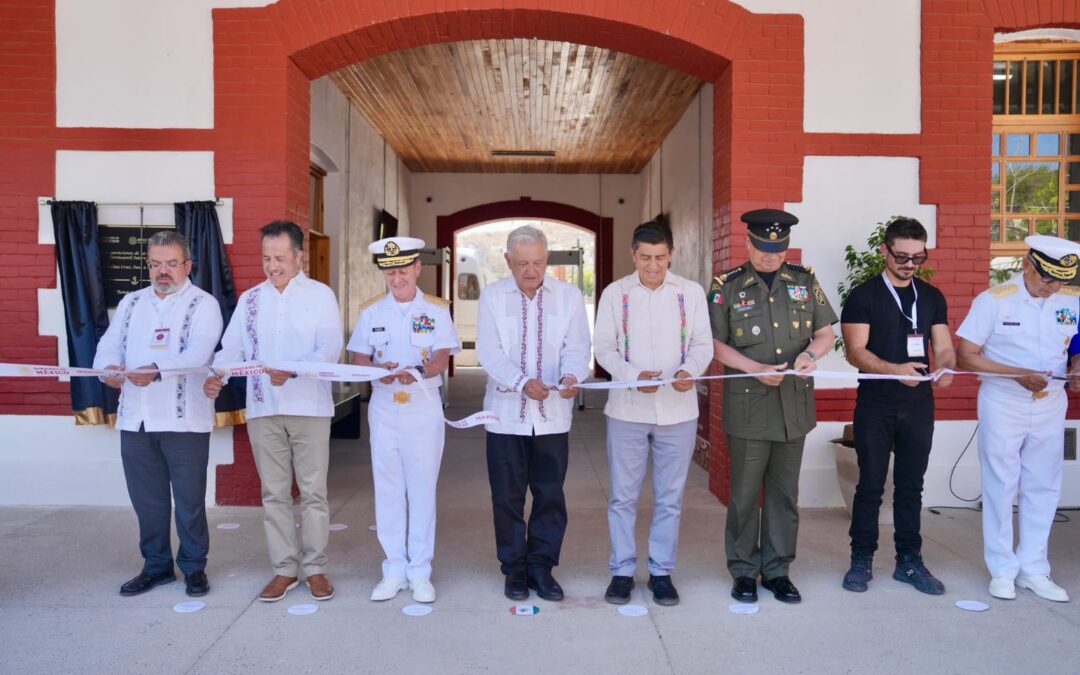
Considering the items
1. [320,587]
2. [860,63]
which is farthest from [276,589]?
[860,63]

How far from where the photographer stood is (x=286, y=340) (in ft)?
12.6

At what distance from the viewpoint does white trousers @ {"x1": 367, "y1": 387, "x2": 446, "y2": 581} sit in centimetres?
380

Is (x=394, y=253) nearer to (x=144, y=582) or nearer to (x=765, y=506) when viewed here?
(x=144, y=582)

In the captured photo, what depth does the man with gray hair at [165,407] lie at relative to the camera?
386cm

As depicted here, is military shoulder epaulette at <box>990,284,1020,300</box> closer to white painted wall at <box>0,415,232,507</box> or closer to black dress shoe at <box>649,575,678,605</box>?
black dress shoe at <box>649,575,678,605</box>

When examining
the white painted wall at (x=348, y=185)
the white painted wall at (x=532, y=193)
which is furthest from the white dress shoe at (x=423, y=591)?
the white painted wall at (x=532, y=193)

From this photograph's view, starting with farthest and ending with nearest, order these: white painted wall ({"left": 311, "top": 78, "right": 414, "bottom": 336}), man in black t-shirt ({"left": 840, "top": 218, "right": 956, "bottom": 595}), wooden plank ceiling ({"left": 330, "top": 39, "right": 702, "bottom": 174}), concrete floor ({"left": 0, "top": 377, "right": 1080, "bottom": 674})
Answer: white painted wall ({"left": 311, "top": 78, "right": 414, "bottom": 336}) → wooden plank ceiling ({"left": 330, "top": 39, "right": 702, "bottom": 174}) → man in black t-shirt ({"left": 840, "top": 218, "right": 956, "bottom": 595}) → concrete floor ({"left": 0, "top": 377, "right": 1080, "bottom": 674})

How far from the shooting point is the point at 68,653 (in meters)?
3.21

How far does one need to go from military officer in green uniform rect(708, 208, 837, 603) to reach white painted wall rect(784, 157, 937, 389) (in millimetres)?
1796

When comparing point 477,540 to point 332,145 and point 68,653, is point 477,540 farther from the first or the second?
point 332,145

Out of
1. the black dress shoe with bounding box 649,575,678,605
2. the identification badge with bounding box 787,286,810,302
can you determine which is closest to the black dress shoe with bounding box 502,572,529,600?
the black dress shoe with bounding box 649,575,678,605

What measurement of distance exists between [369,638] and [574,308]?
5.43ft

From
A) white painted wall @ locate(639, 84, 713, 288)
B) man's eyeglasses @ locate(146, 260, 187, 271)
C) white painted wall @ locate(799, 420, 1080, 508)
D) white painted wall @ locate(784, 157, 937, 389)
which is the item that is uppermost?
white painted wall @ locate(639, 84, 713, 288)

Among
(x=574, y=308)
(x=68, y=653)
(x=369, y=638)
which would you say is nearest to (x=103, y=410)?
(x=68, y=653)
